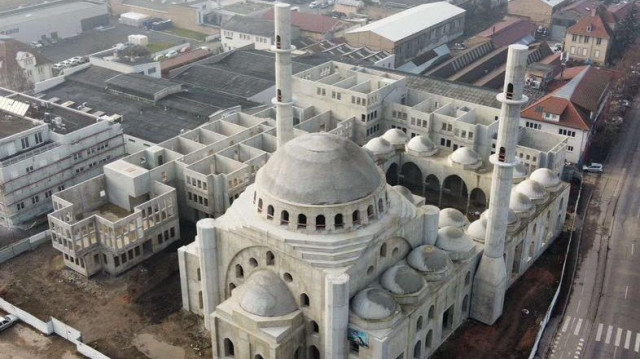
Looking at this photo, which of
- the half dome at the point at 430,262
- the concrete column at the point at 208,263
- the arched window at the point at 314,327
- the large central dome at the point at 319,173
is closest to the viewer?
the large central dome at the point at 319,173

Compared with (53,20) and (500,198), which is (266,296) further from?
(53,20)

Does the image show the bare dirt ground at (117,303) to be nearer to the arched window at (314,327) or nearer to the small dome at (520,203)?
the arched window at (314,327)

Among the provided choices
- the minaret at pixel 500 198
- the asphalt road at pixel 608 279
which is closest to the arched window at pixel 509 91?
the minaret at pixel 500 198

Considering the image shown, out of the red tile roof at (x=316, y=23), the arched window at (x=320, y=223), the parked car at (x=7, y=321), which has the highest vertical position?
the arched window at (x=320, y=223)

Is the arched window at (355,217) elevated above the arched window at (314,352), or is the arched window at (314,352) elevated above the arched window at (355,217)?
the arched window at (355,217)

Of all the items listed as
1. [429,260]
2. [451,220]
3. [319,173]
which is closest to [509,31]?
[451,220]

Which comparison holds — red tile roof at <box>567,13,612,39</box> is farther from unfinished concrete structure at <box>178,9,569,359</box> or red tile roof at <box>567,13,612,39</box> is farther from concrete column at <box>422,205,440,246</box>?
concrete column at <box>422,205,440,246</box>
